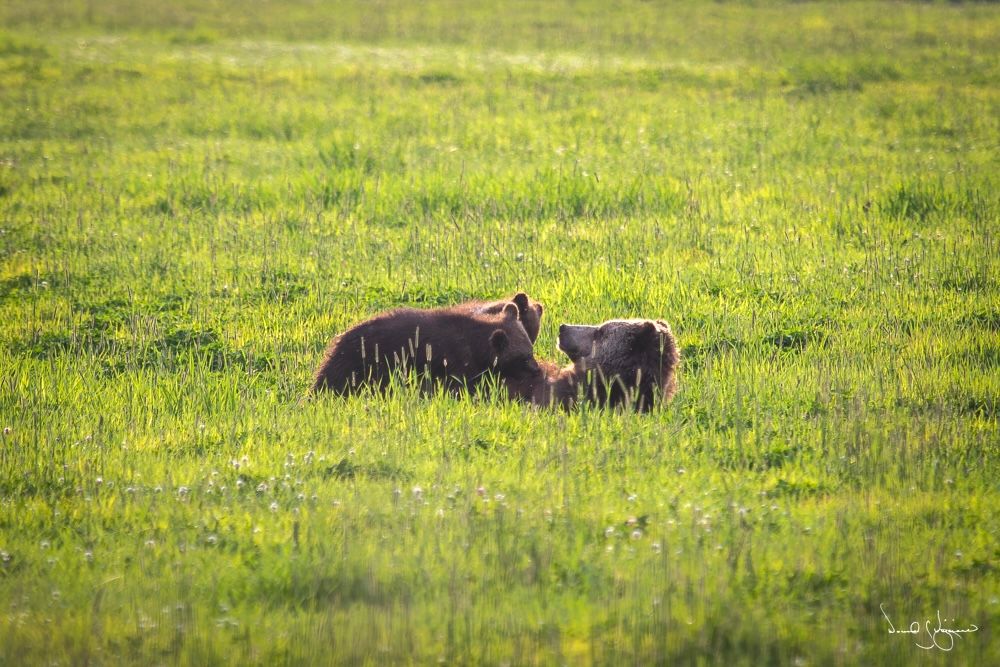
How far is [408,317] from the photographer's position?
8.03 metres

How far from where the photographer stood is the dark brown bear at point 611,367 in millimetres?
7602

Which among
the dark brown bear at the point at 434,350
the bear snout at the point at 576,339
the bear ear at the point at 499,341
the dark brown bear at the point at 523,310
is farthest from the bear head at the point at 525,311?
the bear ear at the point at 499,341

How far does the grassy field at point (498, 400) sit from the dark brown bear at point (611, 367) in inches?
13.0

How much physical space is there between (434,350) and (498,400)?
0.69 metres

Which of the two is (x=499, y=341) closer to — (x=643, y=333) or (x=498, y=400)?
(x=498, y=400)

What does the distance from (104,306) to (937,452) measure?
6745 millimetres

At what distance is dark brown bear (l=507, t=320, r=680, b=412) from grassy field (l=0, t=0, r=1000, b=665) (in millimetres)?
330

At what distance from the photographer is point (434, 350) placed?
→ 7945 millimetres

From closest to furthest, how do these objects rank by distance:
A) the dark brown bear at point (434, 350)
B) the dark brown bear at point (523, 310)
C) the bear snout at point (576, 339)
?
the dark brown bear at point (434, 350) → the bear snout at point (576, 339) → the dark brown bear at point (523, 310)

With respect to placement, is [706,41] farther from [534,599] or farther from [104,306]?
[534,599]
